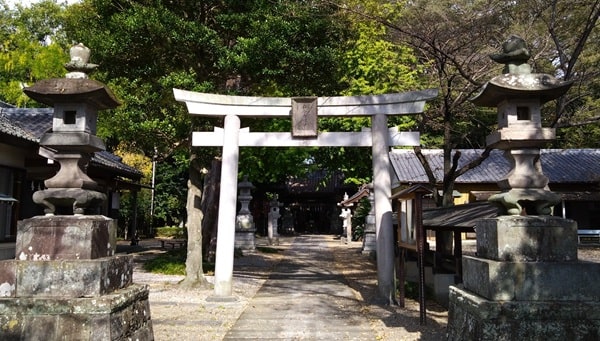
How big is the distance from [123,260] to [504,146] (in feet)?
16.0

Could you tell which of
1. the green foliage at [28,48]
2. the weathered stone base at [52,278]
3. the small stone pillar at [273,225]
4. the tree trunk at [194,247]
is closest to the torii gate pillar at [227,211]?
the tree trunk at [194,247]

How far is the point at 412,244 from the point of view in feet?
28.8

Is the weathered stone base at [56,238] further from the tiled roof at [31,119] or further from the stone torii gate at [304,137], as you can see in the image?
the tiled roof at [31,119]

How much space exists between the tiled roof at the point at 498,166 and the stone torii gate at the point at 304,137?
1380 cm

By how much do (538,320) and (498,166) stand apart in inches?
917

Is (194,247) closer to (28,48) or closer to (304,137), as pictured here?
(304,137)

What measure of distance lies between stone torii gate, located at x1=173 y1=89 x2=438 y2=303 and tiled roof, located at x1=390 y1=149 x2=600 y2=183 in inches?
543

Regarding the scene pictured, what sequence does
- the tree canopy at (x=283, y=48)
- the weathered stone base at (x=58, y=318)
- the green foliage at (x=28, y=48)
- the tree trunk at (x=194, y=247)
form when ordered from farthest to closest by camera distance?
the green foliage at (x=28, y=48), the tree trunk at (x=194, y=247), the tree canopy at (x=283, y=48), the weathered stone base at (x=58, y=318)

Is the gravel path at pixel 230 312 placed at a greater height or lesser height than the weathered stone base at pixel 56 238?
lesser

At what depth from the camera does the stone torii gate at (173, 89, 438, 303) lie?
993cm

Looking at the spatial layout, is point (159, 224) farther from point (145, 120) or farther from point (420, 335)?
point (420, 335)

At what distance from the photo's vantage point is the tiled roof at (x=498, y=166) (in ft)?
79.2

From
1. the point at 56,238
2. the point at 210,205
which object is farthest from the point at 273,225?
the point at 56,238

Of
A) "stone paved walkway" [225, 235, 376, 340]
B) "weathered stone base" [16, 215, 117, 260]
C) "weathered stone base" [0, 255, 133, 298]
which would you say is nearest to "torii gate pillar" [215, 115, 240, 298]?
"stone paved walkway" [225, 235, 376, 340]
